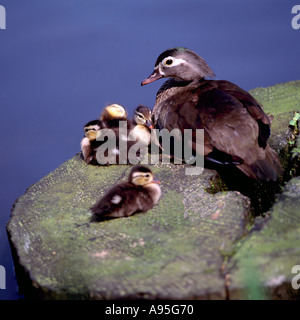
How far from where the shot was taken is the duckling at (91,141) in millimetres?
2131

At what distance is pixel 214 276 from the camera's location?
4.05 ft

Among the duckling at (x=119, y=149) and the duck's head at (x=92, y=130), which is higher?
the duck's head at (x=92, y=130)

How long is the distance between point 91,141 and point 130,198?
0.64 metres

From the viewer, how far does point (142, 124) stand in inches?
90.0

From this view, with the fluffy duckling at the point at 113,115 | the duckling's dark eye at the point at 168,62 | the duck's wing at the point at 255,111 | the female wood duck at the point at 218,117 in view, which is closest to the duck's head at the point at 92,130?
the fluffy duckling at the point at 113,115

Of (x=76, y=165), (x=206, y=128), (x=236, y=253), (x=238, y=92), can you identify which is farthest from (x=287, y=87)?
(x=236, y=253)

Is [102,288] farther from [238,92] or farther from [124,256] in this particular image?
[238,92]

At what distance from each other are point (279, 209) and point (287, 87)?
1.60m

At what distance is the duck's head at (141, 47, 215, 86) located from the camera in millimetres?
2307

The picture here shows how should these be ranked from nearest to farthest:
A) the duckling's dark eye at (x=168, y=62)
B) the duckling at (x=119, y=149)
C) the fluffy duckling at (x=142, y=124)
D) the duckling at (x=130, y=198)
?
the duckling at (x=130, y=198) < the duckling at (x=119, y=149) < the fluffy duckling at (x=142, y=124) < the duckling's dark eye at (x=168, y=62)

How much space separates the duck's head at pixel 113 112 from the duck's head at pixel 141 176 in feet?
2.47

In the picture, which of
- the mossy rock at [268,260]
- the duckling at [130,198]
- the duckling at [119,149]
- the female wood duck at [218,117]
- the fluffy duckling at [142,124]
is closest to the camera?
the mossy rock at [268,260]

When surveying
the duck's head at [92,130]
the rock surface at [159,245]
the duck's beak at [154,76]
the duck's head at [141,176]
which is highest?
the duck's beak at [154,76]

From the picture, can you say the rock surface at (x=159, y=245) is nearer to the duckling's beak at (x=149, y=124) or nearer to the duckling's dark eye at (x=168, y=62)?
the duckling's beak at (x=149, y=124)
